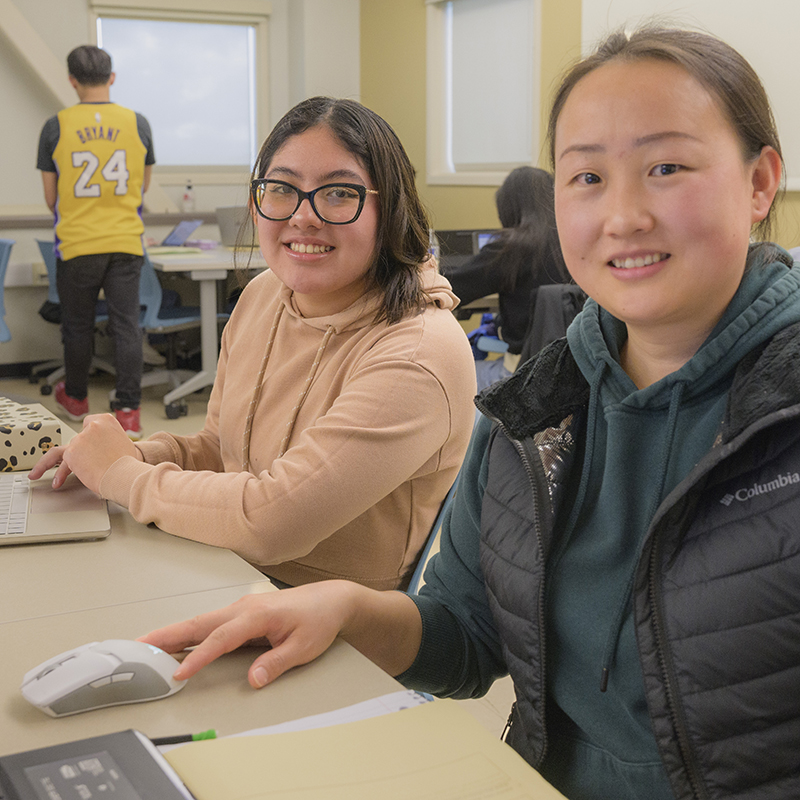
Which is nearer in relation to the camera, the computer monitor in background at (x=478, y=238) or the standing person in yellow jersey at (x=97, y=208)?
the standing person in yellow jersey at (x=97, y=208)

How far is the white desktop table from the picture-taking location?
493cm

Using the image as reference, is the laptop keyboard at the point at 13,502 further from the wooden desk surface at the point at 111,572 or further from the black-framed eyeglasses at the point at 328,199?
the black-framed eyeglasses at the point at 328,199

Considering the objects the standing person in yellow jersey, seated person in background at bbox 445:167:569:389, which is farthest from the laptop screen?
seated person in background at bbox 445:167:569:389

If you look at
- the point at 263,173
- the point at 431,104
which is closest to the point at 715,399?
the point at 263,173

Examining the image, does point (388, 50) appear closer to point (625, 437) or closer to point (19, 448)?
point (19, 448)

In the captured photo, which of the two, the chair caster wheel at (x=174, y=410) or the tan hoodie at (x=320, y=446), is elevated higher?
the tan hoodie at (x=320, y=446)

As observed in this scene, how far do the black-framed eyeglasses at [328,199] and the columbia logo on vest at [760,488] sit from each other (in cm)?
85

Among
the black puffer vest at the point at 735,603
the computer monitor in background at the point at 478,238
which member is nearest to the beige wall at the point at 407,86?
the computer monitor in background at the point at 478,238

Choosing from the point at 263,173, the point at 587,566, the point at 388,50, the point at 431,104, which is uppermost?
the point at 388,50

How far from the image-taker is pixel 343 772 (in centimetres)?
70

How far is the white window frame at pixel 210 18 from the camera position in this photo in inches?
245

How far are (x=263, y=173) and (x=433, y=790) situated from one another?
1.12 meters

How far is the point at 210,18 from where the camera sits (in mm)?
6539

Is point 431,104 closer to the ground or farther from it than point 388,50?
→ closer to the ground
